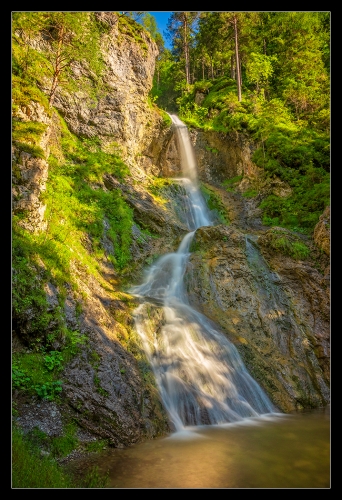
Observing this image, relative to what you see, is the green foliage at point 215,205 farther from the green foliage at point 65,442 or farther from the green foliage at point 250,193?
the green foliage at point 65,442

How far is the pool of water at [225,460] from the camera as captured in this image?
4.92 m

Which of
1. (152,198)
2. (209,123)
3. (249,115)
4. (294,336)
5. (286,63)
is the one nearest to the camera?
(294,336)

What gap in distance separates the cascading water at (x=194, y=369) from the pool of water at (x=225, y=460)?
21.8 inches

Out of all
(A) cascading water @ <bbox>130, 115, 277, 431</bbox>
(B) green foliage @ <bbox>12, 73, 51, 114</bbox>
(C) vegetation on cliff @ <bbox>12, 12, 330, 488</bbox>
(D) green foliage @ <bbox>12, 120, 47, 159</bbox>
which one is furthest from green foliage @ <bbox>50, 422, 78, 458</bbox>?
(B) green foliage @ <bbox>12, 73, 51, 114</bbox>

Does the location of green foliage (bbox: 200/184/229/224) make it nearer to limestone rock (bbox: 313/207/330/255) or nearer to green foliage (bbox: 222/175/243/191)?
green foliage (bbox: 222/175/243/191)

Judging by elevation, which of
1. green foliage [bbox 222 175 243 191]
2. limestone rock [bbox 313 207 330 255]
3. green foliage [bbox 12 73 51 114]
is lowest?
limestone rock [bbox 313 207 330 255]

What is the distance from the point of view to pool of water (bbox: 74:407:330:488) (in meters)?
4.92

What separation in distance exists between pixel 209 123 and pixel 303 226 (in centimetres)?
1339

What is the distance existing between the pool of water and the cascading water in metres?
0.55

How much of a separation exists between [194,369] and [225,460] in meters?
2.96
